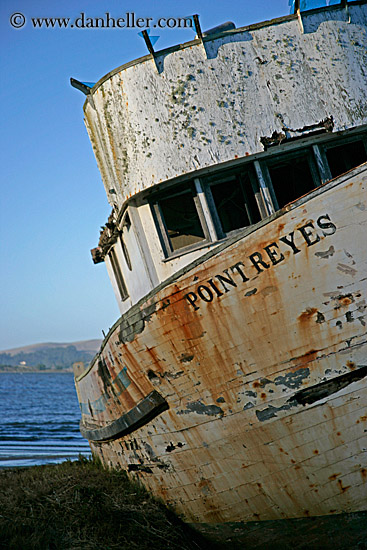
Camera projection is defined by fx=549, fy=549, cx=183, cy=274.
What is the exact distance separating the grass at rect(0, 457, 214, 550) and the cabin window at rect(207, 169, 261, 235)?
2913 mm

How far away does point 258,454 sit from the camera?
15.7 ft

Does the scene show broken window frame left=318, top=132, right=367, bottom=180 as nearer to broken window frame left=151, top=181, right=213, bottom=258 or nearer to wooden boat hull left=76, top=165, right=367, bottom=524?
broken window frame left=151, top=181, right=213, bottom=258

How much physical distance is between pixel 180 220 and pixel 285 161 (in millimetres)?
1232

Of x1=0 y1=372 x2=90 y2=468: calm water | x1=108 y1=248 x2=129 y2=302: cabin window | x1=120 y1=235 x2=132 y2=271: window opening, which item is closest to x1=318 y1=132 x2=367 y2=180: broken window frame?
x1=120 y1=235 x2=132 y2=271: window opening

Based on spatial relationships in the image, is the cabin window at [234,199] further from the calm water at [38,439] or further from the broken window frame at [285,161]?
the calm water at [38,439]

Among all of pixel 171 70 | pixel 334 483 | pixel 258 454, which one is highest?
pixel 171 70

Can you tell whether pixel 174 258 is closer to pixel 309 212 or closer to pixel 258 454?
pixel 309 212

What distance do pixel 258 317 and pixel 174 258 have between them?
134 cm

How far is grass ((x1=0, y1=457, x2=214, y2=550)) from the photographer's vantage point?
466 cm

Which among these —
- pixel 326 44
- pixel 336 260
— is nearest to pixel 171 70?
pixel 326 44

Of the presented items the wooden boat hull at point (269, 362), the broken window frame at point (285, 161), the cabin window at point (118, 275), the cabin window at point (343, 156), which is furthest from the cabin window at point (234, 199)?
the cabin window at point (118, 275)

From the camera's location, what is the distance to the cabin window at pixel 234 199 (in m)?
5.56

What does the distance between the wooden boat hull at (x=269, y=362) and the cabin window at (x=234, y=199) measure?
3.69ft

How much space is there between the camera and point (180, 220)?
18.5 ft
